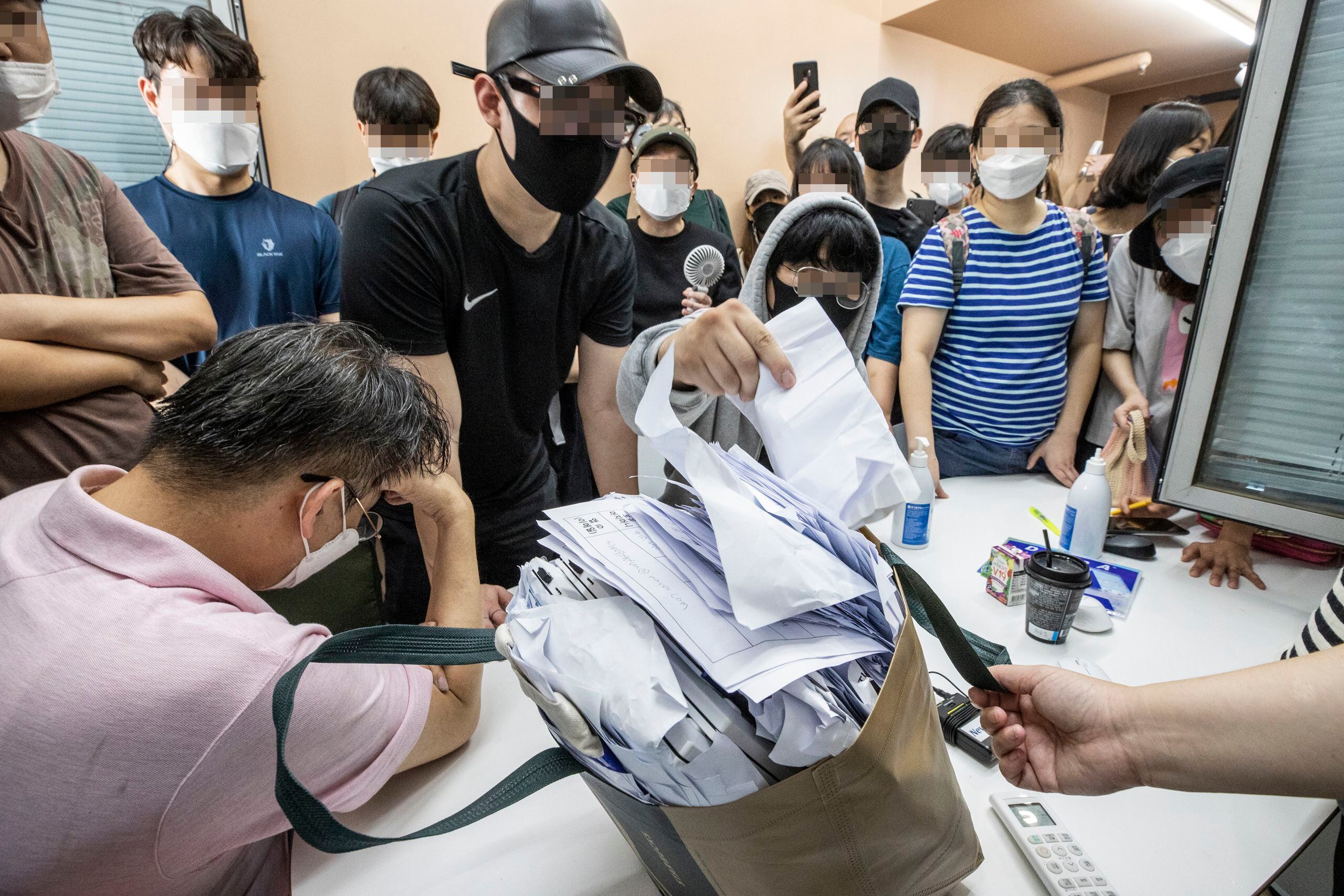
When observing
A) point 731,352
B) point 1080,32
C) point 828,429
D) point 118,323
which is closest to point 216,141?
point 118,323

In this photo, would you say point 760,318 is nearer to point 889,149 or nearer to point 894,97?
point 889,149

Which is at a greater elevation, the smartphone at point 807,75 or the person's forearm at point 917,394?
the smartphone at point 807,75

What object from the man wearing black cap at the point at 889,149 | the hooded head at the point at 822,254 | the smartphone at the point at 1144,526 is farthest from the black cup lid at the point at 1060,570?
the man wearing black cap at the point at 889,149

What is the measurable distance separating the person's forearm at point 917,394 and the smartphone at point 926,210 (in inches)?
57.5

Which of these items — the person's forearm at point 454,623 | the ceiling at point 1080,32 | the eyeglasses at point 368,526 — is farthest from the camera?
the ceiling at point 1080,32

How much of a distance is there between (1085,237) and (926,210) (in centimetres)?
134

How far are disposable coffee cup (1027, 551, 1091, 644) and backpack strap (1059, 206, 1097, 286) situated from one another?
3.62ft

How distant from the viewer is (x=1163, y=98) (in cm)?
718

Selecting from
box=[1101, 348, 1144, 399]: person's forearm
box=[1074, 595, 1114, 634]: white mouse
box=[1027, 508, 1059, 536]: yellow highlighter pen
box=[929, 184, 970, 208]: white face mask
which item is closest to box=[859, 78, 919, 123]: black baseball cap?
box=[929, 184, 970, 208]: white face mask

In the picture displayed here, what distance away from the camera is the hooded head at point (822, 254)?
57.4 inches

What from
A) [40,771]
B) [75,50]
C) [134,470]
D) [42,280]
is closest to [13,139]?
[42,280]

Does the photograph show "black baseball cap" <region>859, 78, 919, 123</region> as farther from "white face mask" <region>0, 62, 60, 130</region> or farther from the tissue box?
"white face mask" <region>0, 62, 60, 130</region>

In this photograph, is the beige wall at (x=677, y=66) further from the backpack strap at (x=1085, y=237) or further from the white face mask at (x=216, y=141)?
the backpack strap at (x=1085, y=237)

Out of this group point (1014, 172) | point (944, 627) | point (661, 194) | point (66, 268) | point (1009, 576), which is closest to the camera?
point (944, 627)
